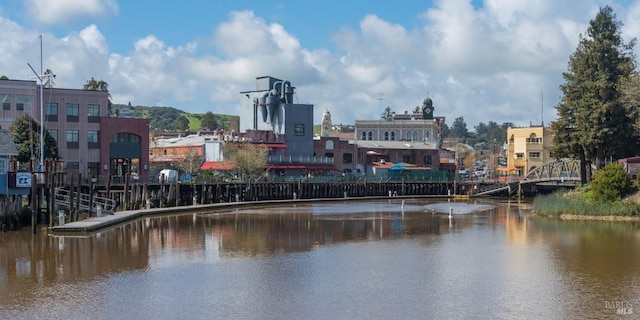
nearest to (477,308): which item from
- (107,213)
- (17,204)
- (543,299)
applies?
(543,299)

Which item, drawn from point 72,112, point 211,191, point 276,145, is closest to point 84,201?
point 211,191

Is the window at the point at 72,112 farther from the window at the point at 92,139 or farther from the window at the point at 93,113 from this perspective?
the window at the point at 92,139

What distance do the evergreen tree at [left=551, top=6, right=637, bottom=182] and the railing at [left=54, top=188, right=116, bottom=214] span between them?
39827mm

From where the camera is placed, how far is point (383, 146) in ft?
403

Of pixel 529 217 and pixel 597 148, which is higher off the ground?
pixel 597 148

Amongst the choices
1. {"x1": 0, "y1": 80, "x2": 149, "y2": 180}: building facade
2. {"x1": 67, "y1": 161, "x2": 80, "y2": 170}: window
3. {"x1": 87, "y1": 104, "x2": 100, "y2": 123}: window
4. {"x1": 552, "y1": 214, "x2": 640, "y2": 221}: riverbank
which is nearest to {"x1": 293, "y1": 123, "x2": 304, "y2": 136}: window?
{"x1": 0, "y1": 80, "x2": 149, "y2": 180}: building facade

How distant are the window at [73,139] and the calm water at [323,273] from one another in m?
29.5

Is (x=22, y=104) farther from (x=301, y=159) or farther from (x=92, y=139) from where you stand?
(x=301, y=159)

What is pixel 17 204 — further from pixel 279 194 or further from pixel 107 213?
pixel 279 194

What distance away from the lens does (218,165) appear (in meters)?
95.6

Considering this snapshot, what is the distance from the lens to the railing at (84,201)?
5066 cm

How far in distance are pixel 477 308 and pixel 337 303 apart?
14.0 ft

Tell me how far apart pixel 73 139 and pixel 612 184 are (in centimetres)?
5087

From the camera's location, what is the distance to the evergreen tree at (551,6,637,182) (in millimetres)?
62938
